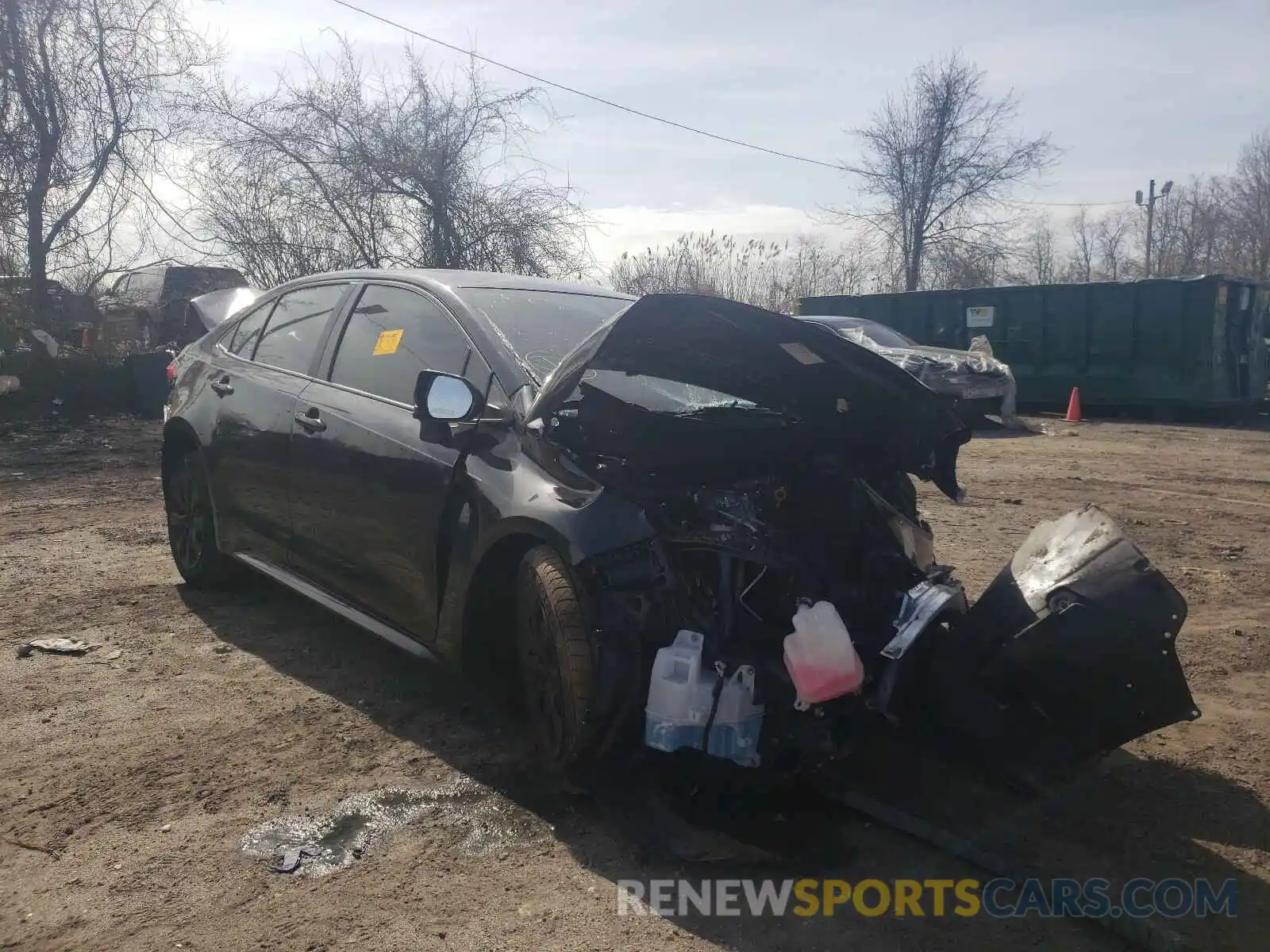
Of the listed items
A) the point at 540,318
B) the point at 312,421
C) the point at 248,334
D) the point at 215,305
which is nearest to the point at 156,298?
the point at 215,305

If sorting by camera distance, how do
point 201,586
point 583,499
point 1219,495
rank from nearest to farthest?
1. point 583,499
2. point 201,586
3. point 1219,495

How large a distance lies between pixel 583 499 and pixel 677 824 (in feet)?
3.25

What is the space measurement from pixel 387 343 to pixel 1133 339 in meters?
14.4

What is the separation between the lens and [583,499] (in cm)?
308

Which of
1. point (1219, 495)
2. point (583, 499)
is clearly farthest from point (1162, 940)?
point (1219, 495)

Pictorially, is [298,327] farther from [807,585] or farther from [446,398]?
[807,585]

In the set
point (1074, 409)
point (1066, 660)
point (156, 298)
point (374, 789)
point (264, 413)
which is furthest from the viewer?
point (156, 298)

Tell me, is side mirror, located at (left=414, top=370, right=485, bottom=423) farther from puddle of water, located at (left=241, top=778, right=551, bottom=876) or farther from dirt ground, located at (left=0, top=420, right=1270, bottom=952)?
puddle of water, located at (left=241, top=778, right=551, bottom=876)

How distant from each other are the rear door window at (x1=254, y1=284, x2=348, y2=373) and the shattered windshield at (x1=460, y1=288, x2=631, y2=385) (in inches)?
35.9

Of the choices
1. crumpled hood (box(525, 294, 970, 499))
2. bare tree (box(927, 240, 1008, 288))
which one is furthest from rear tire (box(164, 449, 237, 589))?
bare tree (box(927, 240, 1008, 288))

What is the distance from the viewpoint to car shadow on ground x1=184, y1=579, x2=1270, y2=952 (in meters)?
2.54

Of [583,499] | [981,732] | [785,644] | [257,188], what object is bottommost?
[981,732]

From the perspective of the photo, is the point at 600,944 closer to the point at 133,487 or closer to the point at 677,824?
the point at 677,824

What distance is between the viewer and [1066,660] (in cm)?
292
